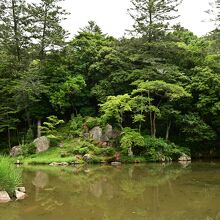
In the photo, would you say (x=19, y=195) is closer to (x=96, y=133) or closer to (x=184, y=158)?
(x=96, y=133)

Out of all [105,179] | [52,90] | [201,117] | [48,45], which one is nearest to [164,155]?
[201,117]

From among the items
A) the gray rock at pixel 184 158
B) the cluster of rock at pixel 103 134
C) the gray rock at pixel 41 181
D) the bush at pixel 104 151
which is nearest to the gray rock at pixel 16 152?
the cluster of rock at pixel 103 134

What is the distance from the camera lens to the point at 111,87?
27.2 m

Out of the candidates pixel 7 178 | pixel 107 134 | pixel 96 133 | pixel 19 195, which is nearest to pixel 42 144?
pixel 96 133

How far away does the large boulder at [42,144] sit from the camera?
24.5 m

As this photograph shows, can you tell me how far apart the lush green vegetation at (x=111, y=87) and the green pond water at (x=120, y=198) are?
780cm

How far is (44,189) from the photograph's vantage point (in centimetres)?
1216

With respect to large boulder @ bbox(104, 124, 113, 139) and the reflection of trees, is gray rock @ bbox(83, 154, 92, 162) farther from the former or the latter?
the reflection of trees

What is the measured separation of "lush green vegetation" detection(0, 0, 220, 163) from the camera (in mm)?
23156

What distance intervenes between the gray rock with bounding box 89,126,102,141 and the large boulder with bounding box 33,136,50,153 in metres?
3.32

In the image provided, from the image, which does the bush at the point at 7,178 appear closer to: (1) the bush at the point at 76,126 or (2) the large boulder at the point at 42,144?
(2) the large boulder at the point at 42,144

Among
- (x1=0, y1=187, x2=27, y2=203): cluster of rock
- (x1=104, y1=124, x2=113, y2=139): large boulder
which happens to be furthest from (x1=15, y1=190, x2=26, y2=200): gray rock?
(x1=104, y1=124, x2=113, y2=139): large boulder

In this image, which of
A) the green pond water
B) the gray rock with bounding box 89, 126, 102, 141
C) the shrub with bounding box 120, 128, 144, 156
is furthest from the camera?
the gray rock with bounding box 89, 126, 102, 141

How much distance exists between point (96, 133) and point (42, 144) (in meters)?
4.10
